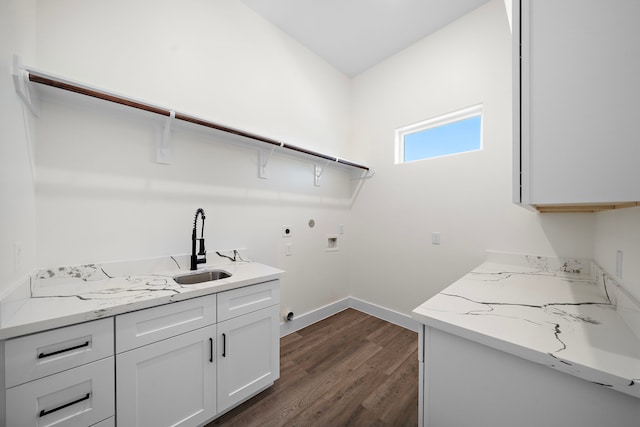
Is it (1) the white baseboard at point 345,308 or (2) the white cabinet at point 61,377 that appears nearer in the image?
(2) the white cabinet at point 61,377

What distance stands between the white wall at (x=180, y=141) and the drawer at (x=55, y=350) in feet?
1.92

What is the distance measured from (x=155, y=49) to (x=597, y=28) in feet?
7.36

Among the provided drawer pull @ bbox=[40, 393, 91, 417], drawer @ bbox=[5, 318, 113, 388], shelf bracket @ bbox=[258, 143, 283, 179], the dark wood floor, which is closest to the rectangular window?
shelf bracket @ bbox=[258, 143, 283, 179]

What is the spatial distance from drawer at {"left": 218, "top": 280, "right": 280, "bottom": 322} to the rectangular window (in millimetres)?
1992

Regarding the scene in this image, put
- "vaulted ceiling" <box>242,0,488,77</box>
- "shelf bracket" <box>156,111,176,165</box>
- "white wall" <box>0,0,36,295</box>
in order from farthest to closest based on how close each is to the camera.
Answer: "vaulted ceiling" <box>242,0,488,77</box>
"shelf bracket" <box>156,111,176,165</box>
"white wall" <box>0,0,36,295</box>

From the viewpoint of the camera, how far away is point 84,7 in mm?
1353

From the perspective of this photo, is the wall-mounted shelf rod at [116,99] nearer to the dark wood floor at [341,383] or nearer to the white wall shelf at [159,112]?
the white wall shelf at [159,112]

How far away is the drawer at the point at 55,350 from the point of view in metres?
0.82

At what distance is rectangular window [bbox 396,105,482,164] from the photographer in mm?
2168

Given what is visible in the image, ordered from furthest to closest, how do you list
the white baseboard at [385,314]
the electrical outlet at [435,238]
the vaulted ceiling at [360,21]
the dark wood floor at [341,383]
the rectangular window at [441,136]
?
the white baseboard at [385,314]
the electrical outlet at [435,238]
the rectangular window at [441,136]
the vaulted ceiling at [360,21]
the dark wood floor at [341,383]

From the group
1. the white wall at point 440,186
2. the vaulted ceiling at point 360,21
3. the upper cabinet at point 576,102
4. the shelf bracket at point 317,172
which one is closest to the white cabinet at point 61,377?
the upper cabinet at point 576,102

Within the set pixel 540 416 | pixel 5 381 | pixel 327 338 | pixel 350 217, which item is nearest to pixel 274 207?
pixel 350 217

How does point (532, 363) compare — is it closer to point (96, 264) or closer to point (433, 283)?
point (433, 283)

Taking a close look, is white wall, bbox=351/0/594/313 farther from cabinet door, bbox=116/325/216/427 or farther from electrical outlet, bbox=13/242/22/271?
electrical outlet, bbox=13/242/22/271
